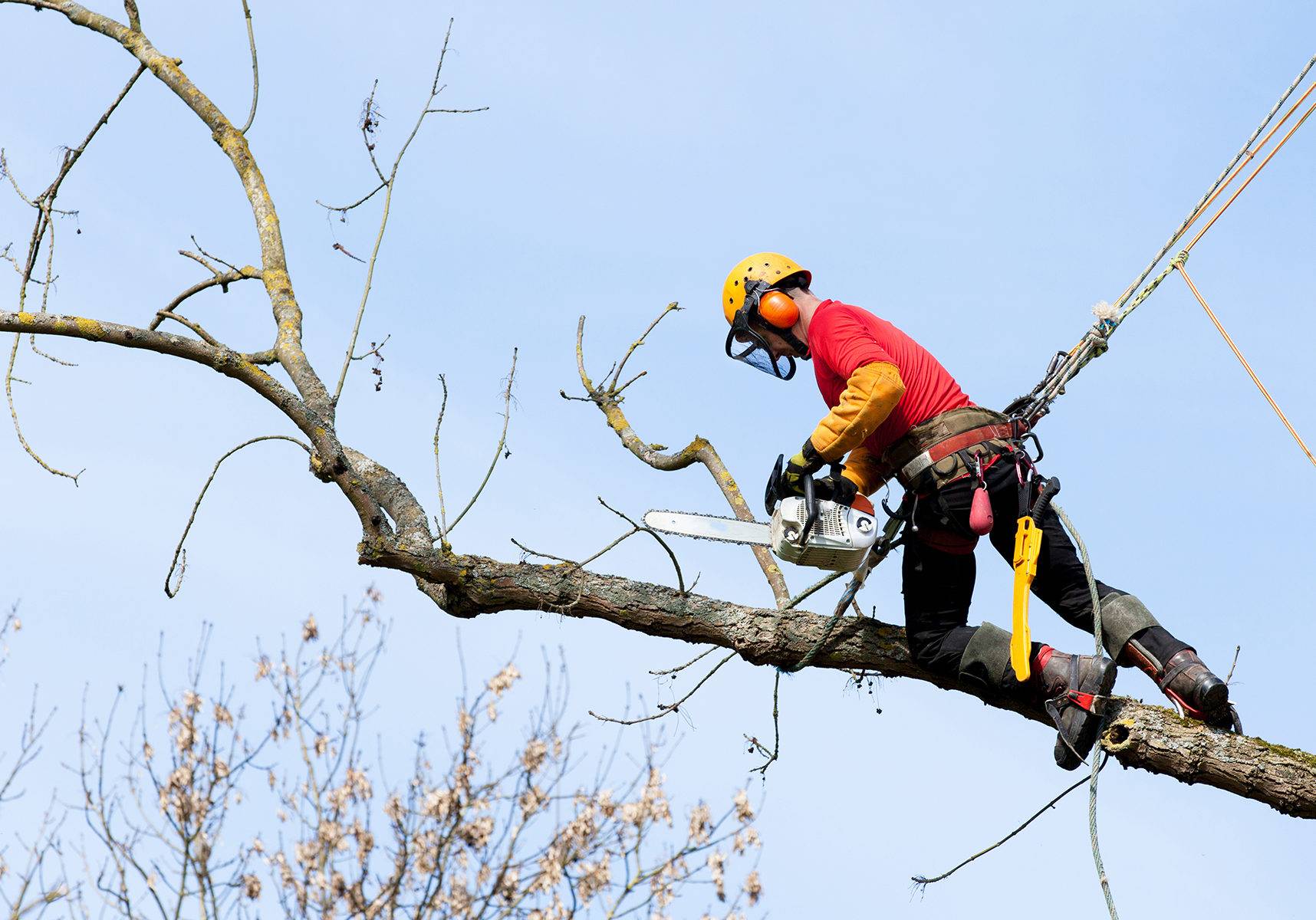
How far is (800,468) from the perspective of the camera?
410 centimetres

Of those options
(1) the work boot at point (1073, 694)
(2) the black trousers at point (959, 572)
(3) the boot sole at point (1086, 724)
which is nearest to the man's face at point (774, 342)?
(2) the black trousers at point (959, 572)

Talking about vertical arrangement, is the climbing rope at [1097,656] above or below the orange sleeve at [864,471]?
below

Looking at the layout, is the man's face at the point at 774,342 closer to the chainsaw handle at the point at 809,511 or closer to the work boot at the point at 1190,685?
the chainsaw handle at the point at 809,511

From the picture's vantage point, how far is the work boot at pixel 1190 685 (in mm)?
3723

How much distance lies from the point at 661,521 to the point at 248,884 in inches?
200

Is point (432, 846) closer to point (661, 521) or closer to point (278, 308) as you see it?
point (278, 308)

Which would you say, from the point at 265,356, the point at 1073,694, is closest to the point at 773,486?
the point at 1073,694

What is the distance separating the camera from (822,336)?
13.9 ft

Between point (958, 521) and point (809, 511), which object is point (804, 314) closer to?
point (809, 511)

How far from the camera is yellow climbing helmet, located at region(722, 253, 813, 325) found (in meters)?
4.55

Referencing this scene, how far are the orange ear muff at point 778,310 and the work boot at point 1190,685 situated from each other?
1575 millimetres

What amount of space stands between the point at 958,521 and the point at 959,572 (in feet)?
0.81

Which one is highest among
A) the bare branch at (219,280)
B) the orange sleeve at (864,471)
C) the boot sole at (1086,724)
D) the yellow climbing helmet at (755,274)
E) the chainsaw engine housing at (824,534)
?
the bare branch at (219,280)

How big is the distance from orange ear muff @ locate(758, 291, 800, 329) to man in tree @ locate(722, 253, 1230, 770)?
0.31ft
